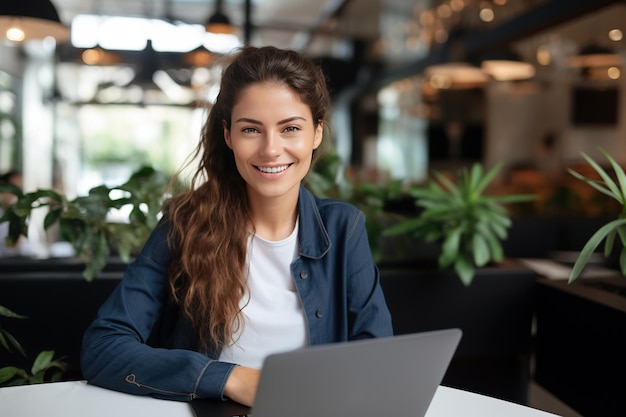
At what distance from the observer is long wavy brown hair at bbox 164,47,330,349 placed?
147 centimetres

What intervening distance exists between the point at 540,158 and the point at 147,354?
1224cm

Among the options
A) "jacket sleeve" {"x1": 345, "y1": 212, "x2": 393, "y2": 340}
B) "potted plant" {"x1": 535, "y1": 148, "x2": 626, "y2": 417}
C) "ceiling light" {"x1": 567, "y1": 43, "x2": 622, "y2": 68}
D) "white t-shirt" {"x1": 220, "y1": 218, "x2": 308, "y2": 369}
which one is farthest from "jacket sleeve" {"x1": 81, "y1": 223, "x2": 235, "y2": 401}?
"ceiling light" {"x1": 567, "y1": 43, "x2": 622, "y2": 68}

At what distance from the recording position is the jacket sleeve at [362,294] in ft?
5.03

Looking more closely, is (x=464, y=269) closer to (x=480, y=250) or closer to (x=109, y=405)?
(x=480, y=250)

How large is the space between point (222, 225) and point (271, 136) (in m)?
0.29

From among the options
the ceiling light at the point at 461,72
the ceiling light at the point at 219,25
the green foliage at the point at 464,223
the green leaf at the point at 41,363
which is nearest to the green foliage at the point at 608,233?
the green foliage at the point at 464,223

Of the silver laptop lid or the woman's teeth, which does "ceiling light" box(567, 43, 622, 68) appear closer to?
the woman's teeth

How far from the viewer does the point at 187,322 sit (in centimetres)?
154

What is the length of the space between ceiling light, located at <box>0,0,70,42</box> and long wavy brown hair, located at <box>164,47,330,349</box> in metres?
2.05

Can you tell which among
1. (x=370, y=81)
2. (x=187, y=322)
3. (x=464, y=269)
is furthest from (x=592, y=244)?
(x=370, y=81)

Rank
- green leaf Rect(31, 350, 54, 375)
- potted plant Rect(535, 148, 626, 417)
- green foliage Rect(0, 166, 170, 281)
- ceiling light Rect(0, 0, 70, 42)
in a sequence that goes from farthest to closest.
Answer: ceiling light Rect(0, 0, 70, 42)
green foliage Rect(0, 166, 170, 281)
potted plant Rect(535, 148, 626, 417)
green leaf Rect(31, 350, 54, 375)

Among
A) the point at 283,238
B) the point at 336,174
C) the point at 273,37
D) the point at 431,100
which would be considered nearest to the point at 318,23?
the point at 273,37

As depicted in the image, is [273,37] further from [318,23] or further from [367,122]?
[367,122]

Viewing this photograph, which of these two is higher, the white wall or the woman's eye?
the white wall
